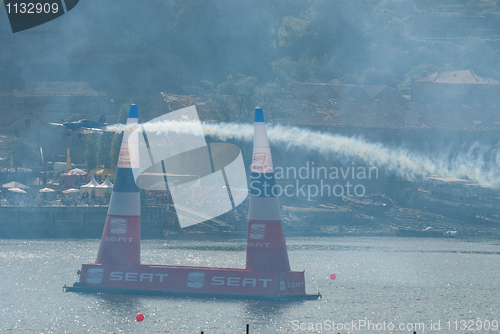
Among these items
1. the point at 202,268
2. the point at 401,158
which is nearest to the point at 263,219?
the point at 202,268

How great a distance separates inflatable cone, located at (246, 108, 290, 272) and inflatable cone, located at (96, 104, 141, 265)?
16.9ft

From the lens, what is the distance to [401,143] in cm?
9562

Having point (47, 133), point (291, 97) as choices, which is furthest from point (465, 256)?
point (47, 133)

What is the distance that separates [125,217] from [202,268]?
4.04 metres

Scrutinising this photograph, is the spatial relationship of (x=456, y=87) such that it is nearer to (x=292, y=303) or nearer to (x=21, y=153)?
(x=21, y=153)

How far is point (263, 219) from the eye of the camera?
97.5ft

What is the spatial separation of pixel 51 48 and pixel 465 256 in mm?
88210

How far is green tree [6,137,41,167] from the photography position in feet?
301

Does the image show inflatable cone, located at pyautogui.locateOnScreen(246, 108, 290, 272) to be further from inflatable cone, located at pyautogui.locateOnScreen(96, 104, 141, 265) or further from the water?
inflatable cone, located at pyautogui.locateOnScreen(96, 104, 141, 265)

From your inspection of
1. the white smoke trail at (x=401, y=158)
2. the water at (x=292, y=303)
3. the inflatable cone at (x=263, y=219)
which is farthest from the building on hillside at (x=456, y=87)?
the inflatable cone at (x=263, y=219)

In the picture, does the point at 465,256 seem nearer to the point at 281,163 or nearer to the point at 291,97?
the point at 281,163

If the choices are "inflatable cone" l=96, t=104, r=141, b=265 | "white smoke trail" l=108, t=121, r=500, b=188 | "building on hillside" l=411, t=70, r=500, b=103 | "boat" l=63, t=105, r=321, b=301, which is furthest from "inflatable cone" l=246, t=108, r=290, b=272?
"building on hillside" l=411, t=70, r=500, b=103

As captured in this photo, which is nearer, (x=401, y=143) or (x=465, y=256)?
(x=465, y=256)

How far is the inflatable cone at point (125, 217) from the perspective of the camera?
30562 millimetres
